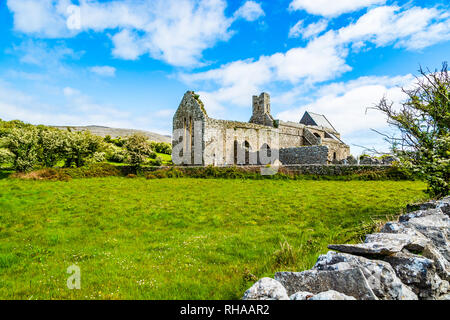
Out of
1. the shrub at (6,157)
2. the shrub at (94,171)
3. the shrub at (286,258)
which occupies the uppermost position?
the shrub at (6,157)

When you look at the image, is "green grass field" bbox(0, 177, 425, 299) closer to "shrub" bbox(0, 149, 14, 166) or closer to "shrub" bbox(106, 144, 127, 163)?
"shrub" bbox(0, 149, 14, 166)

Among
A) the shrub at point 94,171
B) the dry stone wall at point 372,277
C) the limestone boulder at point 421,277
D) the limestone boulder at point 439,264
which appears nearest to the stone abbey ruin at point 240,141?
the shrub at point 94,171

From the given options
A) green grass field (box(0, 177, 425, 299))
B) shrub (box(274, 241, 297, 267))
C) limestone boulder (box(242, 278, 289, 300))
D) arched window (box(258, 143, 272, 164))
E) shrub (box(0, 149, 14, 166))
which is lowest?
green grass field (box(0, 177, 425, 299))

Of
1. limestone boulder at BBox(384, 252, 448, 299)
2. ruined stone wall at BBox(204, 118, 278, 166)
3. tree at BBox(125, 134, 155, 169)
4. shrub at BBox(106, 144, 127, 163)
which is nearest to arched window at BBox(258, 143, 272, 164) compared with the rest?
ruined stone wall at BBox(204, 118, 278, 166)

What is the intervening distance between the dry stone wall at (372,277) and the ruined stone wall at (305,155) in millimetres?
20381

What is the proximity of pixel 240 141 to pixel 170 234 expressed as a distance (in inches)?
794

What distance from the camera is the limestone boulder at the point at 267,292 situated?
2.03 metres

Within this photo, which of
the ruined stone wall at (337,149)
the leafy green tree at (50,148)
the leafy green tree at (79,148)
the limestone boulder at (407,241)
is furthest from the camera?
the ruined stone wall at (337,149)

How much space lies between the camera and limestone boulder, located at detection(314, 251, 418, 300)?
2096mm

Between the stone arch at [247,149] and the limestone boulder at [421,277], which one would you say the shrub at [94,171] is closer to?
the stone arch at [247,149]

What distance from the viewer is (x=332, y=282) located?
2.20 m

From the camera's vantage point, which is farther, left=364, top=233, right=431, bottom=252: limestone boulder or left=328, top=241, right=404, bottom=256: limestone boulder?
left=364, top=233, right=431, bottom=252: limestone boulder

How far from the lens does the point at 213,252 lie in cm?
504
